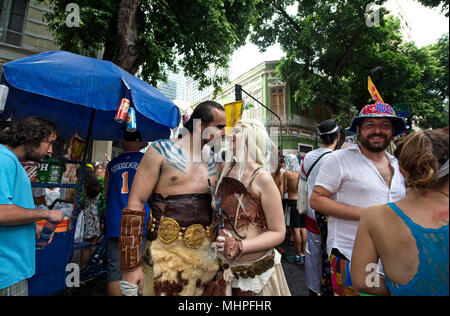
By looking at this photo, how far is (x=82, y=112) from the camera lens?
13.0 ft

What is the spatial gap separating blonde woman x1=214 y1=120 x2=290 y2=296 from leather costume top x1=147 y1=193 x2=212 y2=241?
128mm

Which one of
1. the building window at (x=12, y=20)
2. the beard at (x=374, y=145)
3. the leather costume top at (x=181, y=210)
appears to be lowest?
the leather costume top at (x=181, y=210)

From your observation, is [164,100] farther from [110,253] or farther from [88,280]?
[88,280]

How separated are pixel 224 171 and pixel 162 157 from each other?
48cm

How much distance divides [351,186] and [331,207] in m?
0.24

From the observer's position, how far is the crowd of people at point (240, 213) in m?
0.88

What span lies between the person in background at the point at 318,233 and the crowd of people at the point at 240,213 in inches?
22.9

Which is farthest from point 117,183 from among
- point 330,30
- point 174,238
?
point 330,30

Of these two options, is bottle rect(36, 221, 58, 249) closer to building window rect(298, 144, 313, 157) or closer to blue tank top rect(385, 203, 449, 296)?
blue tank top rect(385, 203, 449, 296)

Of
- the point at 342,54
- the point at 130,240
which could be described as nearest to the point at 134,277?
the point at 130,240

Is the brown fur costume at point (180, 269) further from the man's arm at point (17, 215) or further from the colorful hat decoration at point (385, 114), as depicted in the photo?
the colorful hat decoration at point (385, 114)

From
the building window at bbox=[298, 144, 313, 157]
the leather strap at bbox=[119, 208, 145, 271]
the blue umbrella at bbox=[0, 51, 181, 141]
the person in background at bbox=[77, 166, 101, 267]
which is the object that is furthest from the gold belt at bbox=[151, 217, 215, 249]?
the building window at bbox=[298, 144, 313, 157]

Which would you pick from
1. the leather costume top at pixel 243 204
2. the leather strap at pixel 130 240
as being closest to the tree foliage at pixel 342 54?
the leather costume top at pixel 243 204

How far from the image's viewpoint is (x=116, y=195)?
9.74 ft
